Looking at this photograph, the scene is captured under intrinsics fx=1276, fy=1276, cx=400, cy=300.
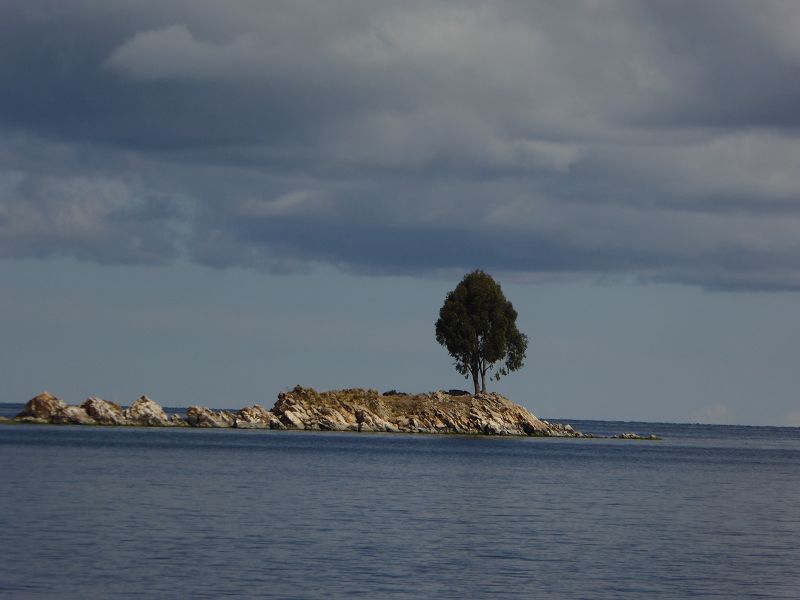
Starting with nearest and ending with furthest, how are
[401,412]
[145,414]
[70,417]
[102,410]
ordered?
[70,417] < [102,410] < [145,414] < [401,412]

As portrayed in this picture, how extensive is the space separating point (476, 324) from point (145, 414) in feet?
139

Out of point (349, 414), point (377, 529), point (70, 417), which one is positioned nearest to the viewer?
point (377, 529)

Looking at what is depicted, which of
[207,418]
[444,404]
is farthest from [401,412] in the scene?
[207,418]

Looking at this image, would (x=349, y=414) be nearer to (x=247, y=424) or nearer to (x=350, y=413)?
(x=350, y=413)

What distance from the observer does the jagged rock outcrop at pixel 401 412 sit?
156500mm

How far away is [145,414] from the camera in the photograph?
154 metres

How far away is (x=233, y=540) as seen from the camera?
161ft

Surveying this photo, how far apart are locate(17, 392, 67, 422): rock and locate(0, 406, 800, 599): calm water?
4118 centimetres

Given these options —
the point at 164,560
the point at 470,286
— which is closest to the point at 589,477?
the point at 164,560

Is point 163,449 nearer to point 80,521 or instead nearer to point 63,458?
point 63,458

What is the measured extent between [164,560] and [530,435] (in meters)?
130

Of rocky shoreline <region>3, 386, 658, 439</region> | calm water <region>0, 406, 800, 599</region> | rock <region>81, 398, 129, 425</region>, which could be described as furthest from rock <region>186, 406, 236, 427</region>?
calm water <region>0, 406, 800, 599</region>

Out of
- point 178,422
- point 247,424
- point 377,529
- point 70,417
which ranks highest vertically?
point 70,417

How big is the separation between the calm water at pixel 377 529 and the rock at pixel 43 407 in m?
41.2
